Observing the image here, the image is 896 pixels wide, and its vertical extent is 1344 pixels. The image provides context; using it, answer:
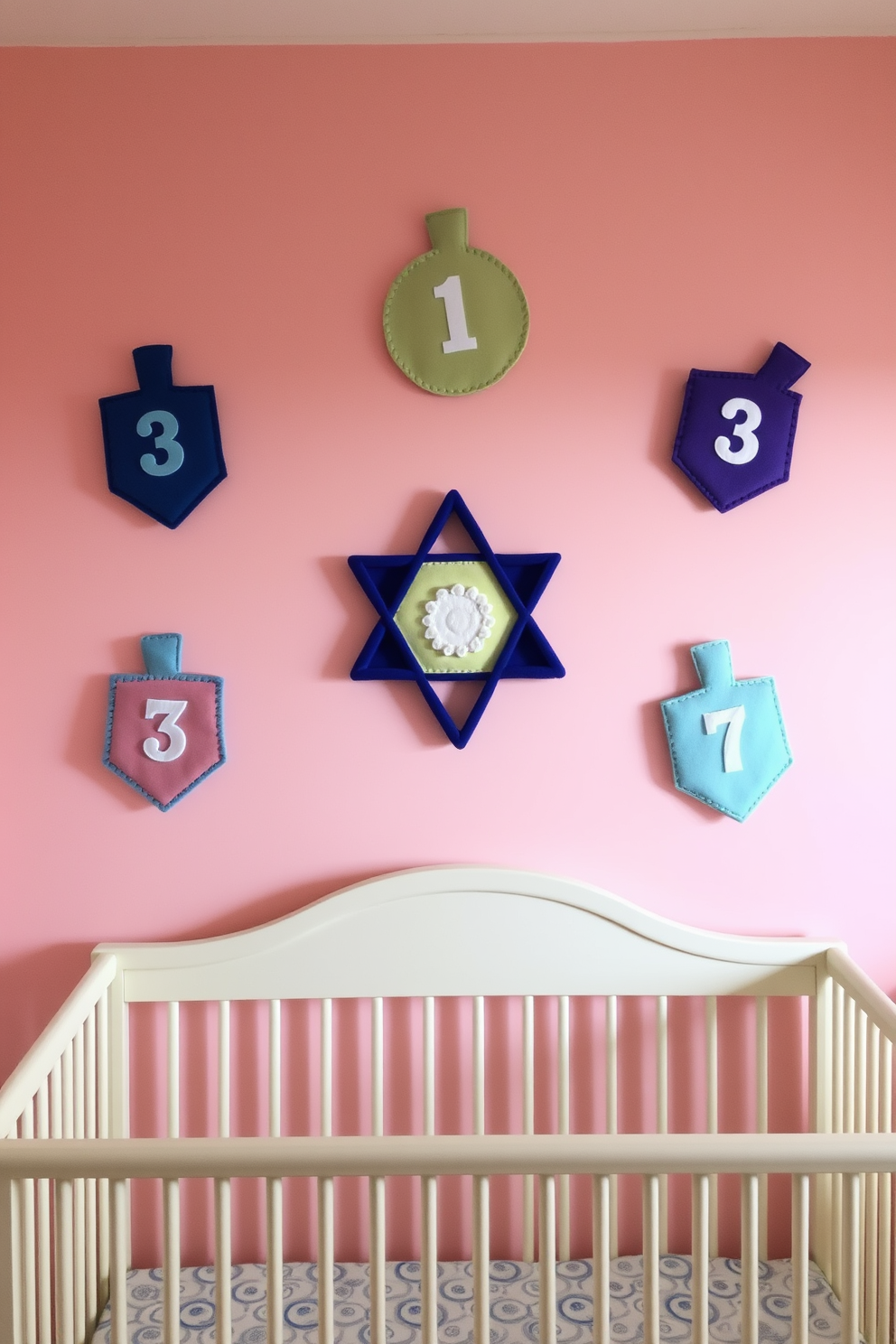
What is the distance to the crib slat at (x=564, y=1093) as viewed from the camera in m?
1.63

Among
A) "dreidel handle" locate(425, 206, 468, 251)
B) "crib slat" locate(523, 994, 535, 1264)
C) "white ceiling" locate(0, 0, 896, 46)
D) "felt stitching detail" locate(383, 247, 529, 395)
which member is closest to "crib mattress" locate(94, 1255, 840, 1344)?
"crib slat" locate(523, 994, 535, 1264)

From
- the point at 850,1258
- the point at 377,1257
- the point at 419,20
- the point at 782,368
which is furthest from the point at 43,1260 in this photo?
the point at 419,20

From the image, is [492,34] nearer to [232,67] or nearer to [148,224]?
[232,67]

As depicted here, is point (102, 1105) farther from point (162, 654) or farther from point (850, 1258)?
point (850, 1258)

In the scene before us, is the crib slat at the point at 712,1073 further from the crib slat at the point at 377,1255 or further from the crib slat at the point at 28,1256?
the crib slat at the point at 28,1256

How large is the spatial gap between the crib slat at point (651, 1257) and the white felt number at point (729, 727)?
746mm

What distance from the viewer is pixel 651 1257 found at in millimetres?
1080

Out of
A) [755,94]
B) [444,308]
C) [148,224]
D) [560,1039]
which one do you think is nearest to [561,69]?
[755,94]

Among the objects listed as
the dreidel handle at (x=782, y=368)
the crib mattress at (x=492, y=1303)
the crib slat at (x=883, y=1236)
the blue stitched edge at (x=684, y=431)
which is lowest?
the crib mattress at (x=492, y=1303)

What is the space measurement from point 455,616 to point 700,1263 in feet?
3.17

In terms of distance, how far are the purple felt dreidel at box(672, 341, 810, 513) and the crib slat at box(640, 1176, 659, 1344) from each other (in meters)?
1.05

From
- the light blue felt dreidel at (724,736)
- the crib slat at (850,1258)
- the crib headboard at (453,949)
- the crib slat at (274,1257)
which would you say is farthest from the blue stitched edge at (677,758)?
the crib slat at (274,1257)

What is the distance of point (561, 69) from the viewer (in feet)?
5.33

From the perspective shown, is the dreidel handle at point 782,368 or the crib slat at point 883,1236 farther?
the dreidel handle at point 782,368
